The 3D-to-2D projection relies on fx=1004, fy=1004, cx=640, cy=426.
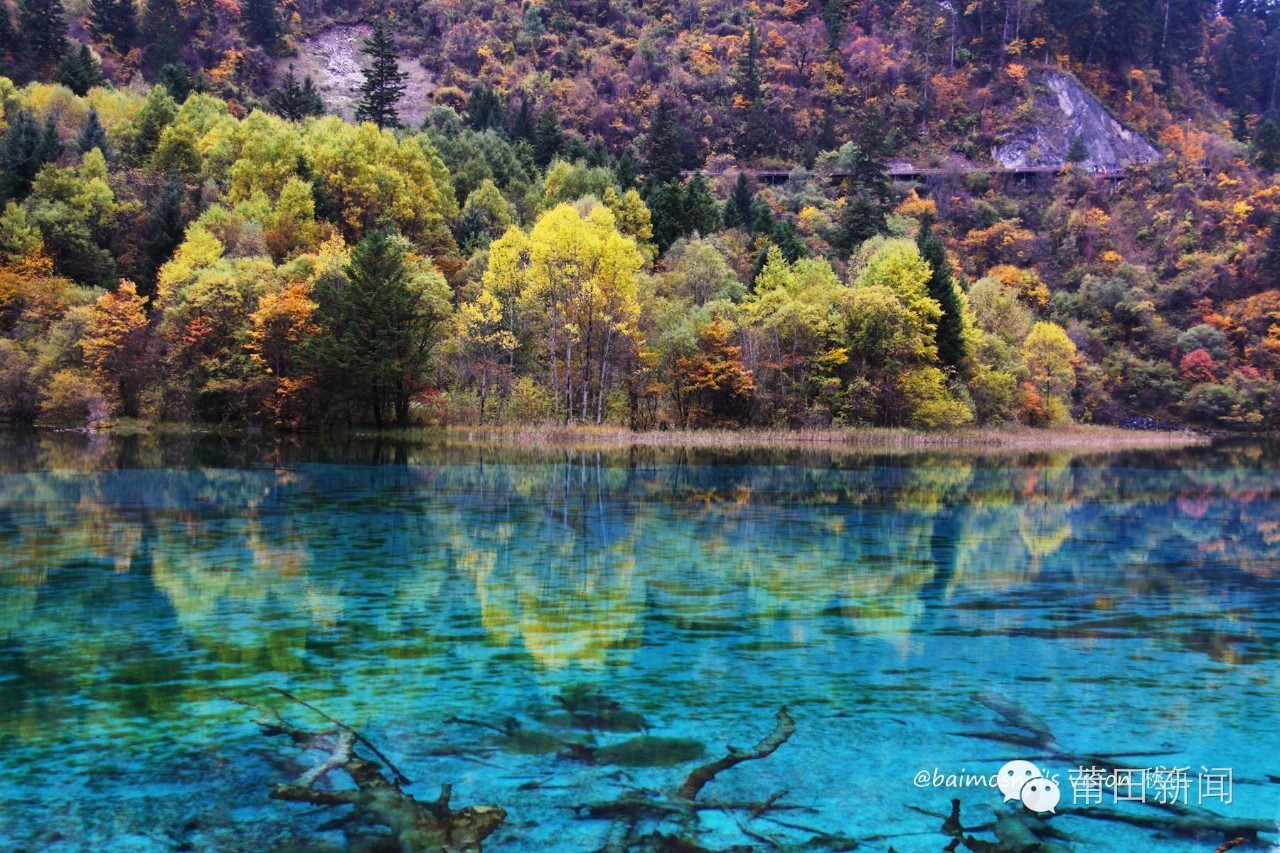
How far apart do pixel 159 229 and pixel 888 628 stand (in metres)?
74.7

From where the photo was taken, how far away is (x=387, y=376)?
5903 centimetres

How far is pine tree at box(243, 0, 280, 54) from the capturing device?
152 metres

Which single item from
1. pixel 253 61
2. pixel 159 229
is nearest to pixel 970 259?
pixel 159 229

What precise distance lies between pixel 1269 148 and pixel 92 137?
136037mm

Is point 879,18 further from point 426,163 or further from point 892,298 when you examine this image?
point 892,298

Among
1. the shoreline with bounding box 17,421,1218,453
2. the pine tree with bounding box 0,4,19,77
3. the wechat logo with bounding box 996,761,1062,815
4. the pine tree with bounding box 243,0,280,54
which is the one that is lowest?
the wechat logo with bounding box 996,761,1062,815

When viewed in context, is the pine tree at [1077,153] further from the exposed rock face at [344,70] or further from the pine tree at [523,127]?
the exposed rock face at [344,70]

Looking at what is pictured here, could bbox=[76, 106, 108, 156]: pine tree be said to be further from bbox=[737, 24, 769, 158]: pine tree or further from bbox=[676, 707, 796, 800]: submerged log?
bbox=[676, 707, 796, 800]: submerged log

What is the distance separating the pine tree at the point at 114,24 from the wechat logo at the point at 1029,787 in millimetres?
159882

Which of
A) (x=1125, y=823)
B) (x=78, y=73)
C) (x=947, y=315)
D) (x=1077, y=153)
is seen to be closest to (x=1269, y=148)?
(x=1077, y=153)

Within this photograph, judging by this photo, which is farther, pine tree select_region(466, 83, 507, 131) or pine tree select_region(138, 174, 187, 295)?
pine tree select_region(466, 83, 507, 131)

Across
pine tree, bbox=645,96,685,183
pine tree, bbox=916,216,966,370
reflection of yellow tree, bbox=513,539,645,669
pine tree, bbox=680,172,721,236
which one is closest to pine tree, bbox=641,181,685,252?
pine tree, bbox=680,172,721,236

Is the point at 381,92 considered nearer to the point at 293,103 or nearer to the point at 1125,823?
the point at 293,103

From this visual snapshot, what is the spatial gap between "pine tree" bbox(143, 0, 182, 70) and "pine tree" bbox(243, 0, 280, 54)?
10558mm
